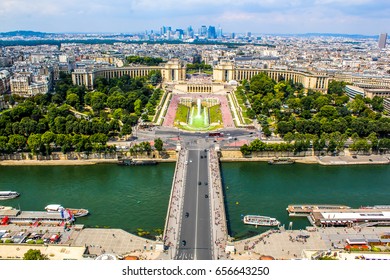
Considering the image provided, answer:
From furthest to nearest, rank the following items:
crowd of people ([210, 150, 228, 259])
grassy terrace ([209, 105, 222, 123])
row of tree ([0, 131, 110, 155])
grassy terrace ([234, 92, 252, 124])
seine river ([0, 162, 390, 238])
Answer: grassy terrace ([209, 105, 222, 123]), grassy terrace ([234, 92, 252, 124]), row of tree ([0, 131, 110, 155]), seine river ([0, 162, 390, 238]), crowd of people ([210, 150, 228, 259])

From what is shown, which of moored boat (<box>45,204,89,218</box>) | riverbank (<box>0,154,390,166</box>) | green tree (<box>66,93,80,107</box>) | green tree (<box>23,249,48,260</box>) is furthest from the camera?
green tree (<box>66,93,80,107</box>)

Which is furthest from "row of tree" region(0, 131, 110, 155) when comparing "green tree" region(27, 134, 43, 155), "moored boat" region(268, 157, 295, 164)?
"moored boat" region(268, 157, 295, 164)

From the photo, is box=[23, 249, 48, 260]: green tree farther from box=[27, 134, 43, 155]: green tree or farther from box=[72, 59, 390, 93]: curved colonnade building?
box=[72, 59, 390, 93]: curved colonnade building

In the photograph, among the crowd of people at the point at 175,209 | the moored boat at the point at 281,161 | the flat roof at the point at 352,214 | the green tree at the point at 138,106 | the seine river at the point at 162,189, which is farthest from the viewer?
the green tree at the point at 138,106

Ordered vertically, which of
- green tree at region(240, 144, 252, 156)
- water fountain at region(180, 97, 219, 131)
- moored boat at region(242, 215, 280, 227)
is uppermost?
water fountain at region(180, 97, 219, 131)

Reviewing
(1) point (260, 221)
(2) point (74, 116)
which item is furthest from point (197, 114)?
(1) point (260, 221)

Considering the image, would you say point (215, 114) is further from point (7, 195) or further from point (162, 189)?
point (7, 195)

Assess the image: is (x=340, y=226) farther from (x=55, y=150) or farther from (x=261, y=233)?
(x=55, y=150)

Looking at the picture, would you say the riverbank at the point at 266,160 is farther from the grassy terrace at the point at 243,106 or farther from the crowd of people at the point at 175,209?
the grassy terrace at the point at 243,106

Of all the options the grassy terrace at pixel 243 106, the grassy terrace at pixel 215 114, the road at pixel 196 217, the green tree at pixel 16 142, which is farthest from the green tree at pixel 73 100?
the road at pixel 196 217
